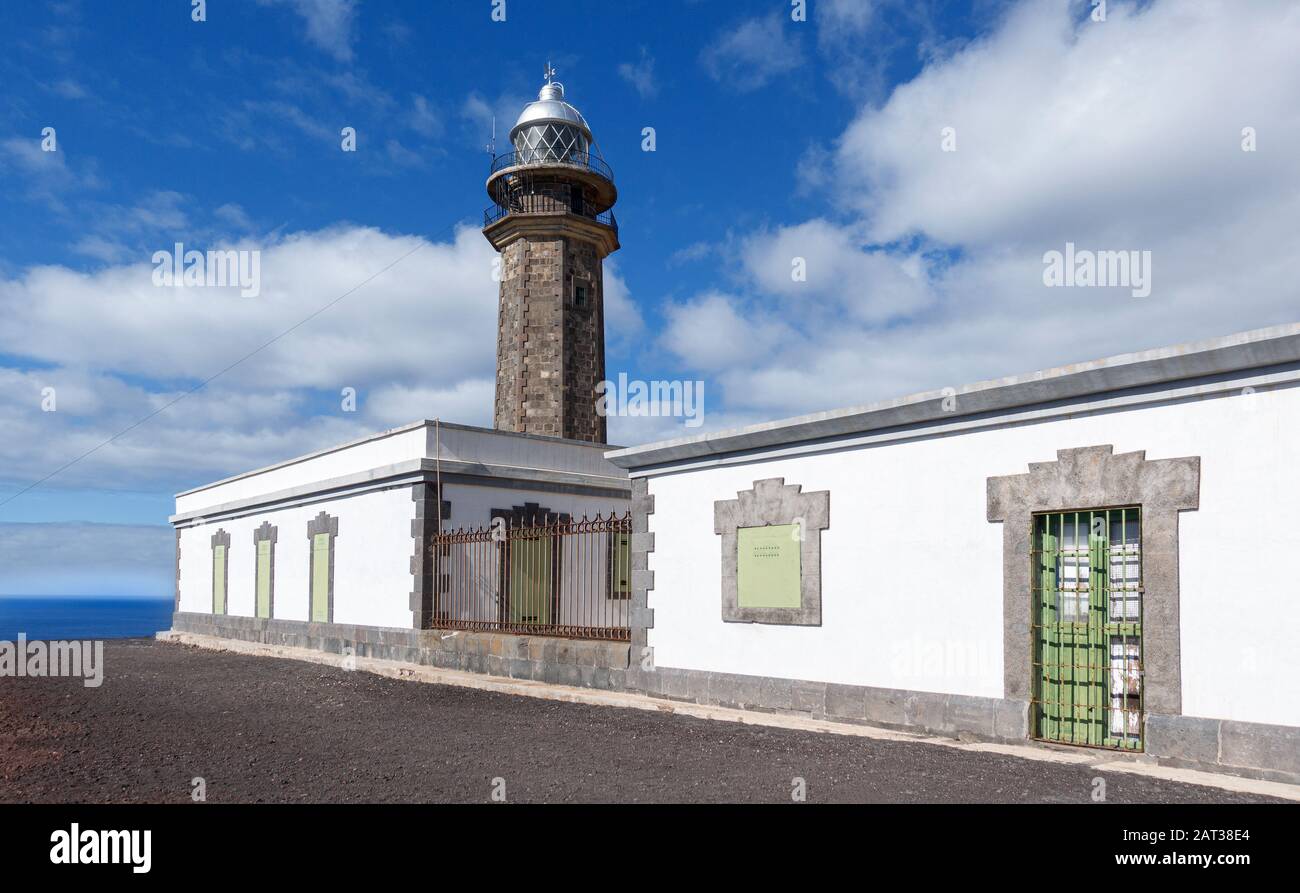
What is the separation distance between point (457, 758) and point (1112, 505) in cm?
496

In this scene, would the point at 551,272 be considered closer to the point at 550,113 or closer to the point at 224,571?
the point at 550,113

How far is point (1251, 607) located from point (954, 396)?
2.57 meters

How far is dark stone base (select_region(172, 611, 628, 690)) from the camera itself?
37.8ft

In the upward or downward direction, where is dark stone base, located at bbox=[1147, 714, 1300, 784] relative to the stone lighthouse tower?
downward

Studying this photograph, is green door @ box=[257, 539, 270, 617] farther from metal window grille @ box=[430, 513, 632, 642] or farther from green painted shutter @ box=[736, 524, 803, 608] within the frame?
green painted shutter @ box=[736, 524, 803, 608]

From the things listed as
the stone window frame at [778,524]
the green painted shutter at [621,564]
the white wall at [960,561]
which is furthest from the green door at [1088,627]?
the green painted shutter at [621,564]

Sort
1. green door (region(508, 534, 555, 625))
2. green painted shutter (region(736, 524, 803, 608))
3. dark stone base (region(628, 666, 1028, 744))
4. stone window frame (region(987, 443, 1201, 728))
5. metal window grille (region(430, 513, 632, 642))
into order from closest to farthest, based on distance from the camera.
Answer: stone window frame (region(987, 443, 1201, 728))
dark stone base (region(628, 666, 1028, 744))
green painted shutter (region(736, 524, 803, 608))
metal window grille (region(430, 513, 632, 642))
green door (region(508, 534, 555, 625))

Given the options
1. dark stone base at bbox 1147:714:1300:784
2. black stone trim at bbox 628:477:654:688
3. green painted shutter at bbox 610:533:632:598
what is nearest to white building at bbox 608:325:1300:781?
dark stone base at bbox 1147:714:1300:784

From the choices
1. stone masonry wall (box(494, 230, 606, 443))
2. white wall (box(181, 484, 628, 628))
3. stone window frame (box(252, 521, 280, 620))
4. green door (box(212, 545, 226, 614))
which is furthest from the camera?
green door (box(212, 545, 226, 614))

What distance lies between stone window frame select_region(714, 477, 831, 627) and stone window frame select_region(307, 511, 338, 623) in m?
9.28
